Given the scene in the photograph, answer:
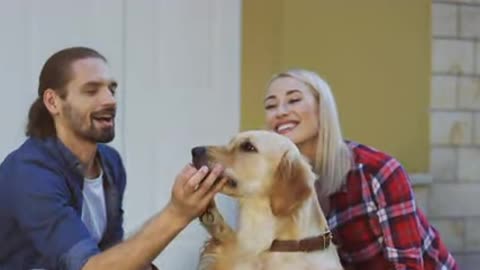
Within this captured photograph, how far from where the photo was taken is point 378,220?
2.88 metres

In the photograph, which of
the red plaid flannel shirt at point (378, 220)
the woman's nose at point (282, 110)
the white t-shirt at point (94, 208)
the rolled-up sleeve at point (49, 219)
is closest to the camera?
the rolled-up sleeve at point (49, 219)

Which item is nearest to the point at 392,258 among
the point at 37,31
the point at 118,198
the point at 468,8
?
the point at 118,198

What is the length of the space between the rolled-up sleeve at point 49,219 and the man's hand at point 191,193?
26 cm

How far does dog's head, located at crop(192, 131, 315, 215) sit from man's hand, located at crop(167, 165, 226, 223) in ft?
1.29

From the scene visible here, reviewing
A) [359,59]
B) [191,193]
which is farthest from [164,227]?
[359,59]

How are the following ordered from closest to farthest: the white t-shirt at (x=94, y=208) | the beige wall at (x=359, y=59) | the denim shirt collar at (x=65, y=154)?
the denim shirt collar at (x=65, y=154)
the white t-shirt at (x=94, y=208)
the beige wall at (x=359, y=59)

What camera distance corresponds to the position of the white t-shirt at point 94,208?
261cm

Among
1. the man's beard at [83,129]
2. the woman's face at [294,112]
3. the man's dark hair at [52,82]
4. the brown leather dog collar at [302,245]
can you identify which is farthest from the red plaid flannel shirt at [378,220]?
the man's dark hair at [52,82]

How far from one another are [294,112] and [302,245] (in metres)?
0.49

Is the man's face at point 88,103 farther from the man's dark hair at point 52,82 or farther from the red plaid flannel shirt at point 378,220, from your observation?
the red plaid flannel shirt at point 378,220

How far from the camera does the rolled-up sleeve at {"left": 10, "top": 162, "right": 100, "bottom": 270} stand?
7.45 feet

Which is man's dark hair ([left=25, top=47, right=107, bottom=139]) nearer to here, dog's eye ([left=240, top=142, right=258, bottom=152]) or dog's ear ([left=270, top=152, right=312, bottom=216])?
dog's eye ([left=240, top=142, right=258, bottom=152])

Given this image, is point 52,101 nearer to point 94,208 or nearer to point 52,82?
point 52,82

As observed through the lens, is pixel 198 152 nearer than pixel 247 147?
Yes
